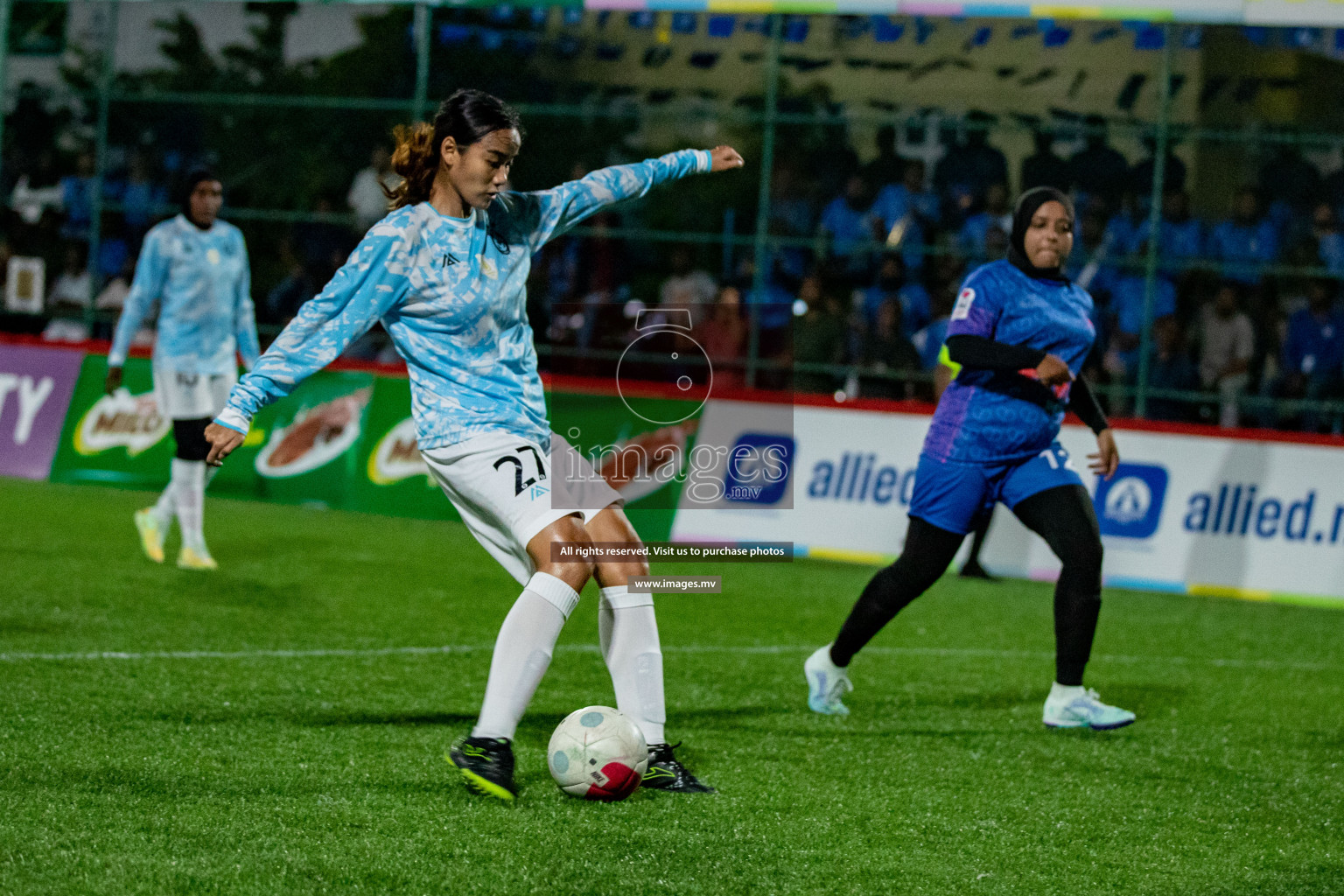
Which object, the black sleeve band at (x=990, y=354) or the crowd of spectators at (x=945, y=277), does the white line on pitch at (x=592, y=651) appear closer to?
the black sleeve band at (x=990, y=354)

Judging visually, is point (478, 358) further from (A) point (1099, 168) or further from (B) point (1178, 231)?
(A) point (1099, 168)

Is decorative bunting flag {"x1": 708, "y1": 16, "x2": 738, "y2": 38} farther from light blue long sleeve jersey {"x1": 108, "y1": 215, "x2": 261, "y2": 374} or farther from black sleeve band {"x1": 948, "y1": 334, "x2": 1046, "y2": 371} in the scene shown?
black sleeve band {"x1": 948, "y1": 334, "x2": 1046, "y2": 371}

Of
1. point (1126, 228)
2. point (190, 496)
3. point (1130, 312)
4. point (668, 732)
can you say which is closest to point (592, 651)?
point (668, 732)

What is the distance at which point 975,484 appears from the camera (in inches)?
244

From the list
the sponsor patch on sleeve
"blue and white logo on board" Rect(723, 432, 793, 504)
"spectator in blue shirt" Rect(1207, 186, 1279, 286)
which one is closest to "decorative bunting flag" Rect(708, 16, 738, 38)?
"spectator in blue shirt" Rect(1207, 186, 1279, 286)

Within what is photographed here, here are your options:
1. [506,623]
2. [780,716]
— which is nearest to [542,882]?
[506,623]

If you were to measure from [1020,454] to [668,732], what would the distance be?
1.71 metres

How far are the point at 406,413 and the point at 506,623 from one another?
7.86 metres

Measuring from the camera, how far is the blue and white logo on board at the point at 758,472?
10133 mm

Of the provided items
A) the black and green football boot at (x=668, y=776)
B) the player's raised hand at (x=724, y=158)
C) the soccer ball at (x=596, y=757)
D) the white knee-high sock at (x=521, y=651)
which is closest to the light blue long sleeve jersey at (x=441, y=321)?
the white knee-high sock at (x=521, y=651)

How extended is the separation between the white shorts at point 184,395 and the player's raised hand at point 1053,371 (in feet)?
16.8

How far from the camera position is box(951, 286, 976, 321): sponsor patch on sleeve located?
6223mm

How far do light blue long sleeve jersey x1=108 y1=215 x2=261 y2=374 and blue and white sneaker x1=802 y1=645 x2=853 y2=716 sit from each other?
14.1 ft

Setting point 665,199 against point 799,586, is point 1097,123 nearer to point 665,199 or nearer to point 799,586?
point 665,199
